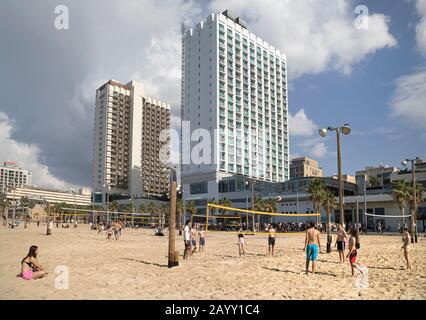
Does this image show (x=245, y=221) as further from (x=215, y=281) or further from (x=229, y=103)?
(x=215, y=281)

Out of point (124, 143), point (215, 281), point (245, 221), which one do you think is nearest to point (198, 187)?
point (245, 221)

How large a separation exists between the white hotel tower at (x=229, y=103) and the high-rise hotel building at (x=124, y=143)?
141 ft

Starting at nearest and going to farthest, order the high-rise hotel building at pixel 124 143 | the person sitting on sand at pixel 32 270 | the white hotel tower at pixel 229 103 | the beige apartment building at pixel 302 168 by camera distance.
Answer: the person sitting on sand at pixel 32 270, the white hotel tower at pixel 229 103, the high-rise hotel building at pixel 124 143, the beige apartment building at pixel 302 168

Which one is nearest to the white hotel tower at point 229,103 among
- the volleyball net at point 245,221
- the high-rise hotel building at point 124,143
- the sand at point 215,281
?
the volleyball net at point 245,221

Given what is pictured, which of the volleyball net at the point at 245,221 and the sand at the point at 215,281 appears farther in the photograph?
the volleyball net at the point at 245,221

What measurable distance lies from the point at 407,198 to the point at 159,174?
4427 inches

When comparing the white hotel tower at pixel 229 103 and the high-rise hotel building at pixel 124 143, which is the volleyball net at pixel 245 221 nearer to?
the white hotel tower at pixel 229 103

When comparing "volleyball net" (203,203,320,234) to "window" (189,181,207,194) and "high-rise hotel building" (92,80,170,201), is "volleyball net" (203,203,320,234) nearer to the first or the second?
"window" (189,181,207,194)

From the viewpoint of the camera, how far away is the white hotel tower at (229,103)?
92.1 metres

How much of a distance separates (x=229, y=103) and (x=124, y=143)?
5551cm

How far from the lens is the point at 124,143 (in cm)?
13762

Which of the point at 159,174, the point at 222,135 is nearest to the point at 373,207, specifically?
the point at 222,135

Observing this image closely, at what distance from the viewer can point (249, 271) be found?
1302 cm

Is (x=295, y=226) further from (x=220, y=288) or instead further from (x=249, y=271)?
(x=220, y=288)
